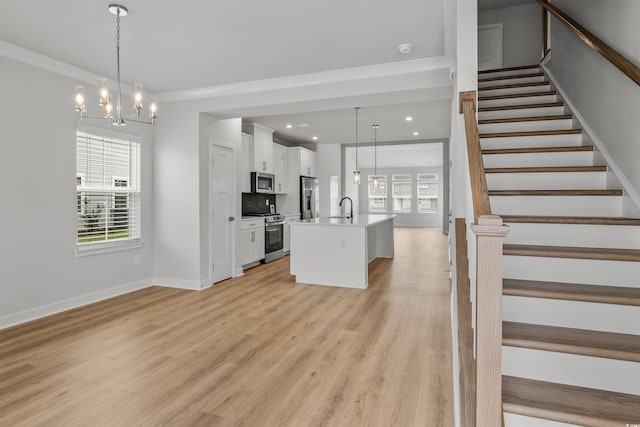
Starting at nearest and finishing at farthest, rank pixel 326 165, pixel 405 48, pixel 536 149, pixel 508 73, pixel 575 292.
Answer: pixel 575 292 → pixel 536 149 → pixel 405 48 → pixel 508 73 → pixel 326 165

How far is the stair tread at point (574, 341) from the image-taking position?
1528 mm

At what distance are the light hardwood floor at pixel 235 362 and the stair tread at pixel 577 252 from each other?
101cm

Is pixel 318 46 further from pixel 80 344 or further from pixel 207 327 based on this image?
pixel 80 344

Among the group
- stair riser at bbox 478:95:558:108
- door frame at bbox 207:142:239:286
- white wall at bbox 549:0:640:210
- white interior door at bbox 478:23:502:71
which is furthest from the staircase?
door frame at bbox 207:142:239:286

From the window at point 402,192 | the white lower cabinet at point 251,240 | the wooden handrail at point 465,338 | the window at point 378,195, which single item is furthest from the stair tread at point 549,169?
the window at point 378,195

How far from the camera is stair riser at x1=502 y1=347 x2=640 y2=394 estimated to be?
1.53m

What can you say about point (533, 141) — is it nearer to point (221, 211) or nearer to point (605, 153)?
point (605, 153)

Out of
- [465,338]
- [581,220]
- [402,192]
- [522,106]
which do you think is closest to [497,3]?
[522,106]

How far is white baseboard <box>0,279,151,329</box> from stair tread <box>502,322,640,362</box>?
429 cm

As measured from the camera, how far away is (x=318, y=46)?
11.2 feet

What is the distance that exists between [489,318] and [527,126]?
2786 millimetres

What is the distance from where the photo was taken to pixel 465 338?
1.63m

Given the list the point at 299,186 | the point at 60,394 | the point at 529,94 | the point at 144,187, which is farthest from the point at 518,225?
the point at 299,186

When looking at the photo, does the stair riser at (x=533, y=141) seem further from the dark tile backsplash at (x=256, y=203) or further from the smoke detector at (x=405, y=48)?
the dark tile backsplash at (x=256, y=203)
